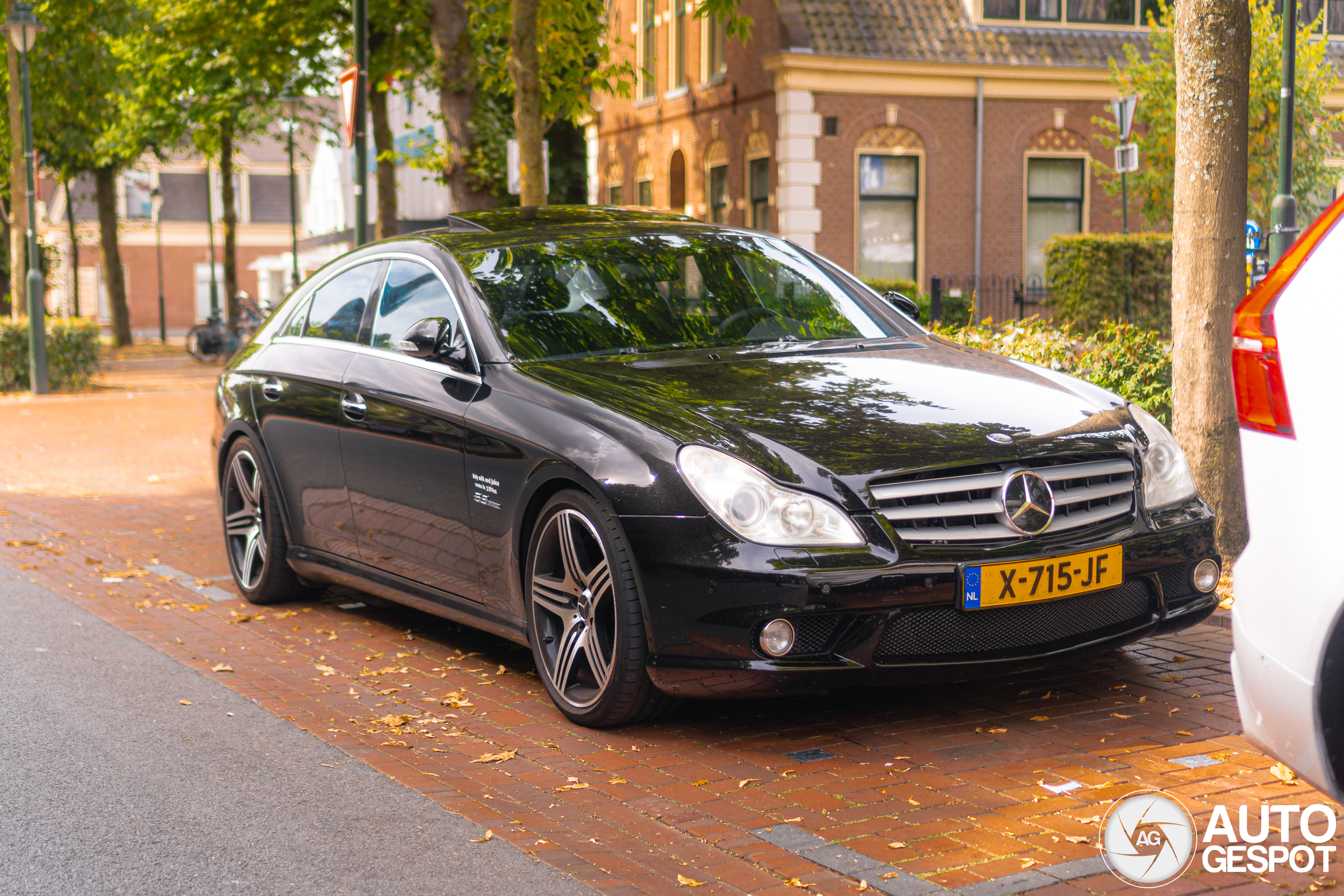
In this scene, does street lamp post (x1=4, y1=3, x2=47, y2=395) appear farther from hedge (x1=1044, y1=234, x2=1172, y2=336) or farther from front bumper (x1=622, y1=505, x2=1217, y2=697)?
front bumper (x1=622, y1=505, x2=1217, y2=697)

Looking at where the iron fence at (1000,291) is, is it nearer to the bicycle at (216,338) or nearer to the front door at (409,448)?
the bicycle at (216,338)

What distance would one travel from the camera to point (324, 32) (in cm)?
2406

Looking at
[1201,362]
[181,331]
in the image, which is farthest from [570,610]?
[181,331]

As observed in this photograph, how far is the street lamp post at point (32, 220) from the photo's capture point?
802 inches

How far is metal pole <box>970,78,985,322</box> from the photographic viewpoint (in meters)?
26.9

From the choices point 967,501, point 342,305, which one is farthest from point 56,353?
point 967,501

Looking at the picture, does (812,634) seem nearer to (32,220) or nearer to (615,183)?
(32,220)

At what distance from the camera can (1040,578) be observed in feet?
15.1

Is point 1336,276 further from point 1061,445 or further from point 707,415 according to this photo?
point 707,415

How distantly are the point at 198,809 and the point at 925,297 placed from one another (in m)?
23.0

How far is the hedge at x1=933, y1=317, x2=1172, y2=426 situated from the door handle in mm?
3296

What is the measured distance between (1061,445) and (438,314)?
96.9 inches

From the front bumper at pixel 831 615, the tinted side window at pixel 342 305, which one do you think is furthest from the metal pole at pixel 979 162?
the front bumper at pixel 831 615

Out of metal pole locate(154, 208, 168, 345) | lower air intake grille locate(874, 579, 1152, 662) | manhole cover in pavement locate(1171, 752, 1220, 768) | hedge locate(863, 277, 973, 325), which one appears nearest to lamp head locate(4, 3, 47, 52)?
hedge locate(863, 277, 973, 325)
